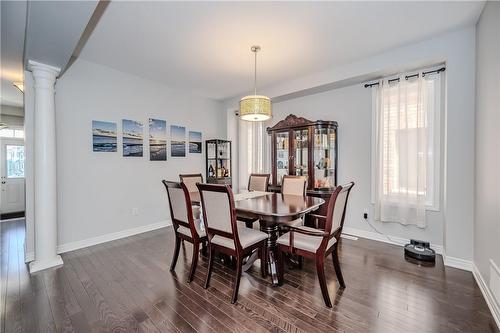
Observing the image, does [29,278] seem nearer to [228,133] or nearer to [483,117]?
[228,133]

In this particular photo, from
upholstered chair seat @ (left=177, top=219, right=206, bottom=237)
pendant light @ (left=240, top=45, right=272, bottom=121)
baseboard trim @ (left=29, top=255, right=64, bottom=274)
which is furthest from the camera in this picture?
pendant light @ (left=240, top=45, right=272, bottom=121)

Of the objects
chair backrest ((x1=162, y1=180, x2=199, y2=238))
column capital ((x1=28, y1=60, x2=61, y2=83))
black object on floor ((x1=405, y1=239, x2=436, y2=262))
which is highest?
column capital ((x1=28, y1=60, x2=61, y2=83))

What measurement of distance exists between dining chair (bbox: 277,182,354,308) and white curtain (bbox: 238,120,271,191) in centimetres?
278

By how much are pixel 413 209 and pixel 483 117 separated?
1442 mm

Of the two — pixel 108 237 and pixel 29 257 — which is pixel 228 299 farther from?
pixel 29 257

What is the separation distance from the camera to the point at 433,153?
309cm

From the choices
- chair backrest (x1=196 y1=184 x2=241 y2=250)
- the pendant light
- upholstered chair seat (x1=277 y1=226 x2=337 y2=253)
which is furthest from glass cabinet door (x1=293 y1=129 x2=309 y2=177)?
chair backrest (x1=196 y1=184 x2=241 y2=250)

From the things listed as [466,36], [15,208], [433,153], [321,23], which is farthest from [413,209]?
[15,208]

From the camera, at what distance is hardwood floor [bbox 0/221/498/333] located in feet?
5.74

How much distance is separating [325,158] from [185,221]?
2570mm

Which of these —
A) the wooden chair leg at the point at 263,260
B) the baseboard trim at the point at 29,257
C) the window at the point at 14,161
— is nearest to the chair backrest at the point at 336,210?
the wooden chair leg at the point at 263,260

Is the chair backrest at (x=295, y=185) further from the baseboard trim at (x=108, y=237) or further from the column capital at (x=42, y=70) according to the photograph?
the column capital at (x=42, y=70)

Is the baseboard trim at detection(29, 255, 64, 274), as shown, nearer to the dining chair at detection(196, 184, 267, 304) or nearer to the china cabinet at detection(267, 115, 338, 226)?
the dining chair at detection(196, 184, 267, 304)

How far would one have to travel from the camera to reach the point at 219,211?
7.01 ft
